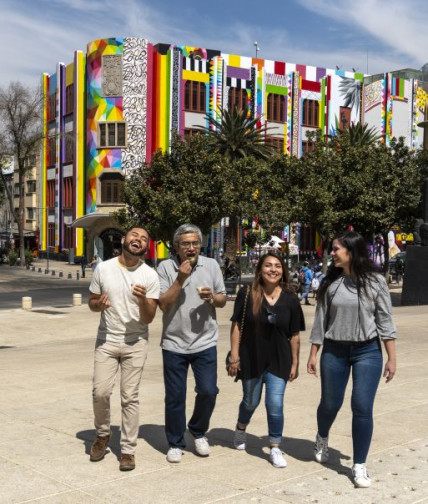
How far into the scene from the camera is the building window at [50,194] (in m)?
60.5

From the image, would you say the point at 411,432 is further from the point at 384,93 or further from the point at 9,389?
the point at 384,93

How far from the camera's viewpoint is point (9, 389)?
858cm

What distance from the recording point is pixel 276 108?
185 ft

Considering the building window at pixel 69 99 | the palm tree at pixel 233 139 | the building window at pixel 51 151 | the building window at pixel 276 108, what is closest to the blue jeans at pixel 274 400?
the palm tree at pixel 233 139

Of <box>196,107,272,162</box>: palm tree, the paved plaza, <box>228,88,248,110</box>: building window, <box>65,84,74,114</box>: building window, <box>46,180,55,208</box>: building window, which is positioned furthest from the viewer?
<box>46,180,55,208</box>: building window

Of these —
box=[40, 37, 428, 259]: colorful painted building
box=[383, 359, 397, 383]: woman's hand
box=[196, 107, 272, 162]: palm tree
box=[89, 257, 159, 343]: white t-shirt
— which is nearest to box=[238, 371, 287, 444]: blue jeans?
box=[383, 359, 397, 383]: woman's hand

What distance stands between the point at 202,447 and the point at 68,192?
5360cm

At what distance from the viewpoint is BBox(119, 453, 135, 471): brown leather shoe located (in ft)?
16.7

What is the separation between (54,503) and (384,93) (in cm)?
6143

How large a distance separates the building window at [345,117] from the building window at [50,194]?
83.3 ft

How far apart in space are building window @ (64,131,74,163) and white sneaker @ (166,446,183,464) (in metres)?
51.7

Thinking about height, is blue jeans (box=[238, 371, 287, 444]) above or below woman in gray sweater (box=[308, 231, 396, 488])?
below

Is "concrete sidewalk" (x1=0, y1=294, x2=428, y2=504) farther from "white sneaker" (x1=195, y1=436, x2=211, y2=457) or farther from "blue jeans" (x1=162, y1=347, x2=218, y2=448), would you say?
"blue jeans" (x1=162, y1=347, x2=218, y2=448)

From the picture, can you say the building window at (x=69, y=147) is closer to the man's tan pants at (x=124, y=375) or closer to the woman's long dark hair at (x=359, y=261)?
the man's tan pants at (x=124, y=375)
